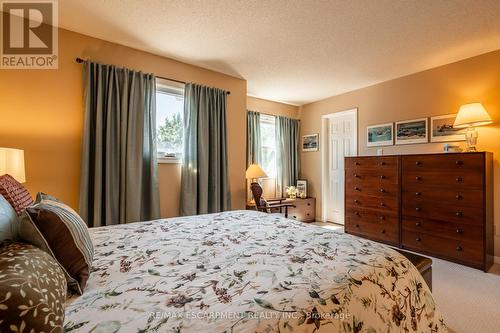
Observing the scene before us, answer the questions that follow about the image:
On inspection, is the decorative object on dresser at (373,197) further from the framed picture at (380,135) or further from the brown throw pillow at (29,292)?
the brown throw pillow at (29,292)

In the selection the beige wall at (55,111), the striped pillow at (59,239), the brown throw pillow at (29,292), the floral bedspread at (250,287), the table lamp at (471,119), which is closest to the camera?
the brown throw pillow at (29,292)

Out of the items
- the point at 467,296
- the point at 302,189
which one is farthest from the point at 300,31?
the point at 302,189

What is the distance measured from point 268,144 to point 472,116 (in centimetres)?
313

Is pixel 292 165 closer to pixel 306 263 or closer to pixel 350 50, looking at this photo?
pixel 350 50

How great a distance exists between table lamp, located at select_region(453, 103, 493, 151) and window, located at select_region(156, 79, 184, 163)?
3.59 meters

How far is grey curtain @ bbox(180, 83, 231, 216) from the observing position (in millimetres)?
3170

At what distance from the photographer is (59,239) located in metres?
0.92

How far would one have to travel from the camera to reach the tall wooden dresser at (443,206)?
8.44 ft

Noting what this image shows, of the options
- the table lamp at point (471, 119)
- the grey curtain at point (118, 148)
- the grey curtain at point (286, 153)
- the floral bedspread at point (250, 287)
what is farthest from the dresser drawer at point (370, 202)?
the grey curtain at point (118, 148)

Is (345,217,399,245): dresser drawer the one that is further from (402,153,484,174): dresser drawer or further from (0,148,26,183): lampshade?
(0,148,26,183): lampshade

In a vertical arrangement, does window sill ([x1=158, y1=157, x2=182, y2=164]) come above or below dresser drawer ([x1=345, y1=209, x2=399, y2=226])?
above

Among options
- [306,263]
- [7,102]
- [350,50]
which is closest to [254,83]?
[350,50]

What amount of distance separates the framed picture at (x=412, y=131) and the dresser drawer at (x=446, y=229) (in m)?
1.23

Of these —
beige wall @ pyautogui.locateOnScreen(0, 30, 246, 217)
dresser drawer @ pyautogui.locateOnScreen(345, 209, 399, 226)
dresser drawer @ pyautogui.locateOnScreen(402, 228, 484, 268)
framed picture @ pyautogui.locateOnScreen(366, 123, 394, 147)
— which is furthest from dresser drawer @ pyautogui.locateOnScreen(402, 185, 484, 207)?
beige wall @ pyautogui.locateOnScreen(0, 30, 246, 217)
